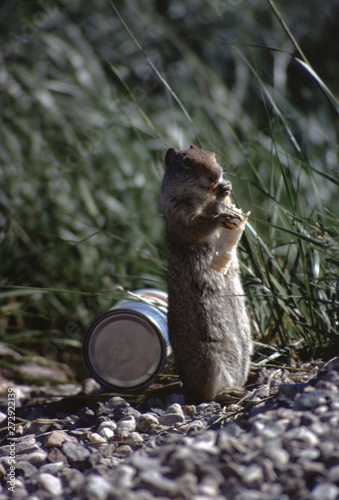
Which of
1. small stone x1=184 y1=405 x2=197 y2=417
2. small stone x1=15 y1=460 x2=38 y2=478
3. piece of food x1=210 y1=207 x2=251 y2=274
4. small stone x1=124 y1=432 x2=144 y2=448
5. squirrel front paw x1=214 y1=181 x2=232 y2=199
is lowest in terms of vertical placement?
small stone x1=15 y1=460 x2=38 y2=478

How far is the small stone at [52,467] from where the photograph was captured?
2.07 m

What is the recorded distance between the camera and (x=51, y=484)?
73.1 inches

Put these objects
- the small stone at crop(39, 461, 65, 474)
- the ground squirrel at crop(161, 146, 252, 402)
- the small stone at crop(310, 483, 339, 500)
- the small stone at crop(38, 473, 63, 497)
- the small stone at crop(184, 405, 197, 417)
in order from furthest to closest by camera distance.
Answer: the ground squirrel at crop(161, 146, 252, 402) < the small stone at crop(184, 405, 197, 417) < the small stone at crop(39, 461, 65, 474) < the small stone at crop(38, 473, 63, 497) < the small stone at crop(310, 483, 339, 500)

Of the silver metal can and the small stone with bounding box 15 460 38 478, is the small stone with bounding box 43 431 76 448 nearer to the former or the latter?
the small stone with bounding box 15 460 38 478

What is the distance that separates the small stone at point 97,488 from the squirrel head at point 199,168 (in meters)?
1.47

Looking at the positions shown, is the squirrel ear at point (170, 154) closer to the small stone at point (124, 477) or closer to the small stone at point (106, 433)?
the small stone at point (106, 433)

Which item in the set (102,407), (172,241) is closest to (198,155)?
(172,241)

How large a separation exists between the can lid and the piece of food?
0.50m

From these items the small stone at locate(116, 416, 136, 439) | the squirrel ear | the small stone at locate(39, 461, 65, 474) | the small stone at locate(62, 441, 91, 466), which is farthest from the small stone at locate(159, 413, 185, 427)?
the squirrel ear

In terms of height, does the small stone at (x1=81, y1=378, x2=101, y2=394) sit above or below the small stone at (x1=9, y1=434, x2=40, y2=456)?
above

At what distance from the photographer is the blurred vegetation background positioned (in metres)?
2.91

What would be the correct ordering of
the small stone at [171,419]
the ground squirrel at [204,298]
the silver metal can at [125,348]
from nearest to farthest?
1. the small stone at [171,419]
2. the ground squirrel at [204,298]
3. the silver metal can at [125,348]

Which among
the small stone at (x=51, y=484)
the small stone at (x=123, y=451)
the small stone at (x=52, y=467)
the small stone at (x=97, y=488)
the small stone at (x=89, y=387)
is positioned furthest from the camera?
the small stone at (x=89, y=387)

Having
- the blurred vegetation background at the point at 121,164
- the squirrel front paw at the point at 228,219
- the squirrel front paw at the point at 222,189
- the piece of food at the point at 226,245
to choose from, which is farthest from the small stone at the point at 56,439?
the squirrel front paw at the point at 222,189
